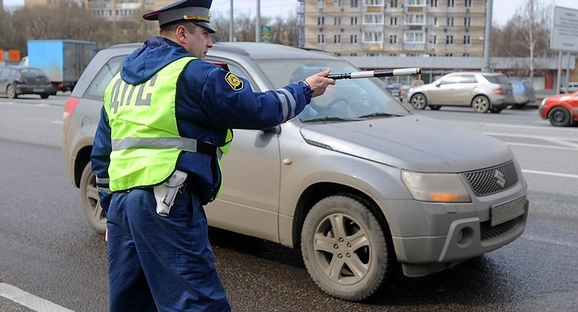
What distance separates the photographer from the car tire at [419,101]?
25.5 metres

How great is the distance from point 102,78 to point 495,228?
3.76 m

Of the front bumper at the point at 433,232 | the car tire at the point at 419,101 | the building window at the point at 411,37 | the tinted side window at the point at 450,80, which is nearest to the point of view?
the front bumper at the point at 433,232

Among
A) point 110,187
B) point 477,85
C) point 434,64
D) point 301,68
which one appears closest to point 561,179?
point 301,68

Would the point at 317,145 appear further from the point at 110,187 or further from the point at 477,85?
the point at 477,85

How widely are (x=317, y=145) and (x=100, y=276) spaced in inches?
77.4

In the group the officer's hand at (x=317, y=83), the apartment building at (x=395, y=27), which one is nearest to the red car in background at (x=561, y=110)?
the officer's hand at (x=317, y=83)

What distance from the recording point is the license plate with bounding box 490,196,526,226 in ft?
14.0

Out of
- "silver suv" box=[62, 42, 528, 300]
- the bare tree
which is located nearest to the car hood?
"silver suv" box=[62, 42, 528, 300]

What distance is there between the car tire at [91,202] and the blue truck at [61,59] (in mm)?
35099

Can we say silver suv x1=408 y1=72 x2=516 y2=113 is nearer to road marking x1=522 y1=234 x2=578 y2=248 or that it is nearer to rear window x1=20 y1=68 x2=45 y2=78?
rear window x1=20 y1=68 x2=45 y2=78

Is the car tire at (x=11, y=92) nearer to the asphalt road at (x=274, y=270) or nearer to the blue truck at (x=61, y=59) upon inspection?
the blue truck at (x=61, y=59)

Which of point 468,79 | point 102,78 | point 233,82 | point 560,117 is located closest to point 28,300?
point 102,78

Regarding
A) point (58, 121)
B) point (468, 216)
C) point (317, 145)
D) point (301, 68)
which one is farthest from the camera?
point (58, 121)

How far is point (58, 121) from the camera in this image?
1742 cm
